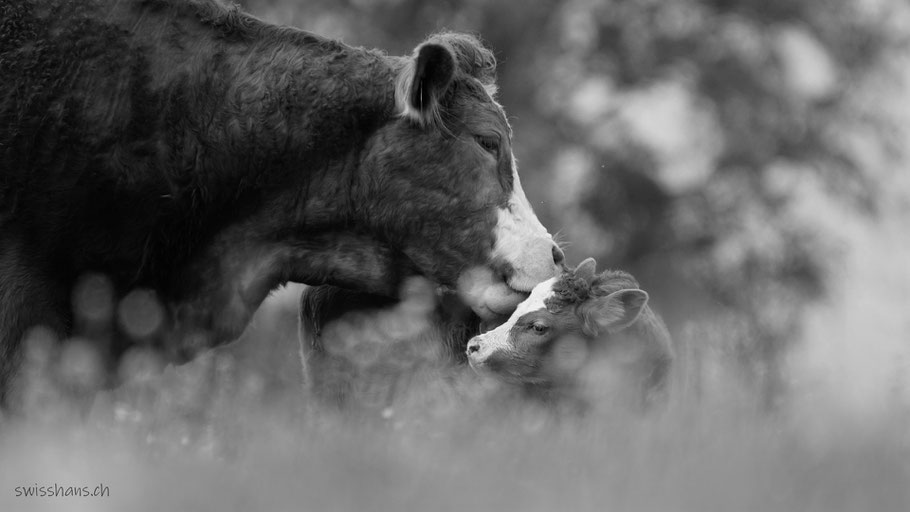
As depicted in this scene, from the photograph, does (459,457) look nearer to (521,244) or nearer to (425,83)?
(521,244)

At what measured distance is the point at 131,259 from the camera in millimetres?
6164

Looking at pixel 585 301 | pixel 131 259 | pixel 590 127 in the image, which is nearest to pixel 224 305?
pixel 131 259

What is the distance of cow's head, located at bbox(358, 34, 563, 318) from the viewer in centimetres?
631

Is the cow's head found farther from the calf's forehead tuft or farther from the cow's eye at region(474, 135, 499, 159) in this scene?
the calf's forehead tuft

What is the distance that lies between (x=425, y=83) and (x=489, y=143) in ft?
1.36

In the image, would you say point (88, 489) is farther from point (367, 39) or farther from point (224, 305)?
point (367, 39)

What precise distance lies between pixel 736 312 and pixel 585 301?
11.9m

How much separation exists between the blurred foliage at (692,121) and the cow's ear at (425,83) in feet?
44.0

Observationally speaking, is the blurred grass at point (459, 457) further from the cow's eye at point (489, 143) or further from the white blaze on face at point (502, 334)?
the cow's eye at point (489, 143)

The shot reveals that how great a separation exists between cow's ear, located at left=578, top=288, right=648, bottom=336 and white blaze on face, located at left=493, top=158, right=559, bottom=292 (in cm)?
84

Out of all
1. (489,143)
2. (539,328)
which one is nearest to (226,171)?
(489,143)

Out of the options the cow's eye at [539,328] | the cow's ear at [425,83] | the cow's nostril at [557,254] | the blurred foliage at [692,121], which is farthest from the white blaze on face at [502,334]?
the blurred foliage at [692,121]

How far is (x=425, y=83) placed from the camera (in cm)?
627

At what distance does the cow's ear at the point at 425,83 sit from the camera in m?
6.19
